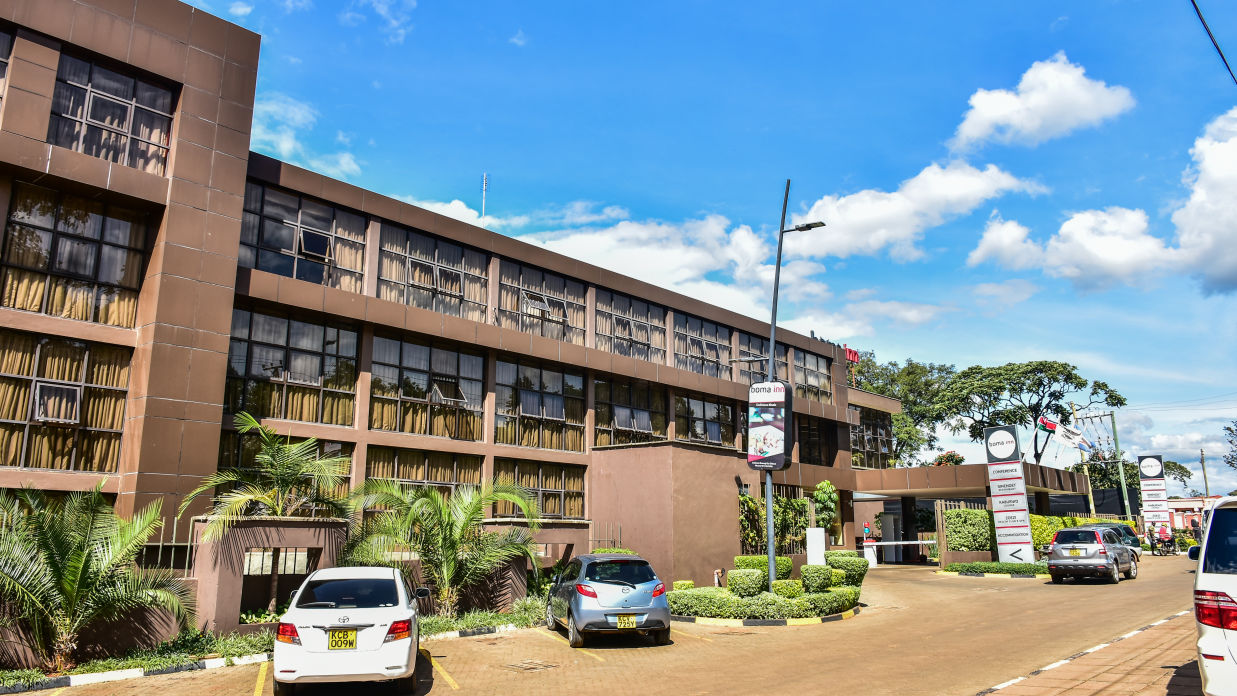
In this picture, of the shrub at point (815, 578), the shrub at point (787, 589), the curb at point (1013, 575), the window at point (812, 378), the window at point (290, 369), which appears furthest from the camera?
the window at point (812, 378)

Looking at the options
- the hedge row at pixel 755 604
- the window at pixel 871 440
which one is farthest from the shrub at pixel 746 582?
the window at pixel 871 440

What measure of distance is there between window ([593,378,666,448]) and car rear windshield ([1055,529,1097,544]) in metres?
13.3

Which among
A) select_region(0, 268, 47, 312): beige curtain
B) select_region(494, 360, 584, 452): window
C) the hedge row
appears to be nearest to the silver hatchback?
the hedge row

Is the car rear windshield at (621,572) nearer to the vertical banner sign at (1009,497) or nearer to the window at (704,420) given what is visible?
the window at (704,420)

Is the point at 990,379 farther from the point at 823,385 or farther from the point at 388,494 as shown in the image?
the point at 388,494

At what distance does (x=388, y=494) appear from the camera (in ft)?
54.5

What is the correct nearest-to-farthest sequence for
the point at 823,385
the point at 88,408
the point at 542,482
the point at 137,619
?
the point at 137,619 → the point at 88,408 → the point at 542,482 → the point at 823,385

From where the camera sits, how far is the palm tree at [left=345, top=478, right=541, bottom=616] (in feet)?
52.8

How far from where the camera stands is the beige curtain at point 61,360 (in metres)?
16.0

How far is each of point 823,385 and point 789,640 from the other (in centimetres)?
2504

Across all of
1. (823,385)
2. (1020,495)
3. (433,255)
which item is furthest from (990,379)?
(433,255)

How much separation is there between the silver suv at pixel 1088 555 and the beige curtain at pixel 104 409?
25.9 metres

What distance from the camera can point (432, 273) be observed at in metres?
23.4

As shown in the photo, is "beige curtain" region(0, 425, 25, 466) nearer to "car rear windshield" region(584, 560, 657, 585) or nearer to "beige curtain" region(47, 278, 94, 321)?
"beige curtain" region(47, 278, 94, 321)
